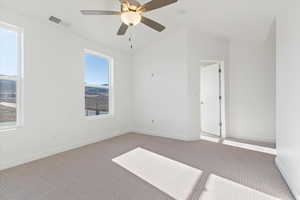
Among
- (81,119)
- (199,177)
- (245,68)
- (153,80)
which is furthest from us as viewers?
(153,80)

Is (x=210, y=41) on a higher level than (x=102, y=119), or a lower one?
higher

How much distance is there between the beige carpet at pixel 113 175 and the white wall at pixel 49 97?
0.98 ft

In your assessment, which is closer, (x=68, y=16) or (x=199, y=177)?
(x=199, y=177)

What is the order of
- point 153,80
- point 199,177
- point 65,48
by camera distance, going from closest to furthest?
point 199,177, point 65,48, point 153,80

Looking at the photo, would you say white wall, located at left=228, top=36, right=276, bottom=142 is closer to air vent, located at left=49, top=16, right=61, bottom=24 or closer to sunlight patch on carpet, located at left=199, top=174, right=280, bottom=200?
sunlight patch on carpet, located at left=199, top=174, right=280, bottom=200

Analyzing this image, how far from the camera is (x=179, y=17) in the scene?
4059 millimetres

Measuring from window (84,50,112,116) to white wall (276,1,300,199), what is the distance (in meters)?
3.93

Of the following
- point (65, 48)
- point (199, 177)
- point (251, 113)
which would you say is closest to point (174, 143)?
point (199, 177)

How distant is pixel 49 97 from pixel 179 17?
3360 millimetres

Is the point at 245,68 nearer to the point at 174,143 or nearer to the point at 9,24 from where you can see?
the point at 174,143

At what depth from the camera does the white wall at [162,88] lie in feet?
15.3

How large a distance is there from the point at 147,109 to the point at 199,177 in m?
→ 3.12

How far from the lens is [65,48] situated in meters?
3.65

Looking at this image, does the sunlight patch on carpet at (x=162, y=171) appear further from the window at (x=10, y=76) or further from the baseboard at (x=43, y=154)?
the window at (x=10, y=76)
